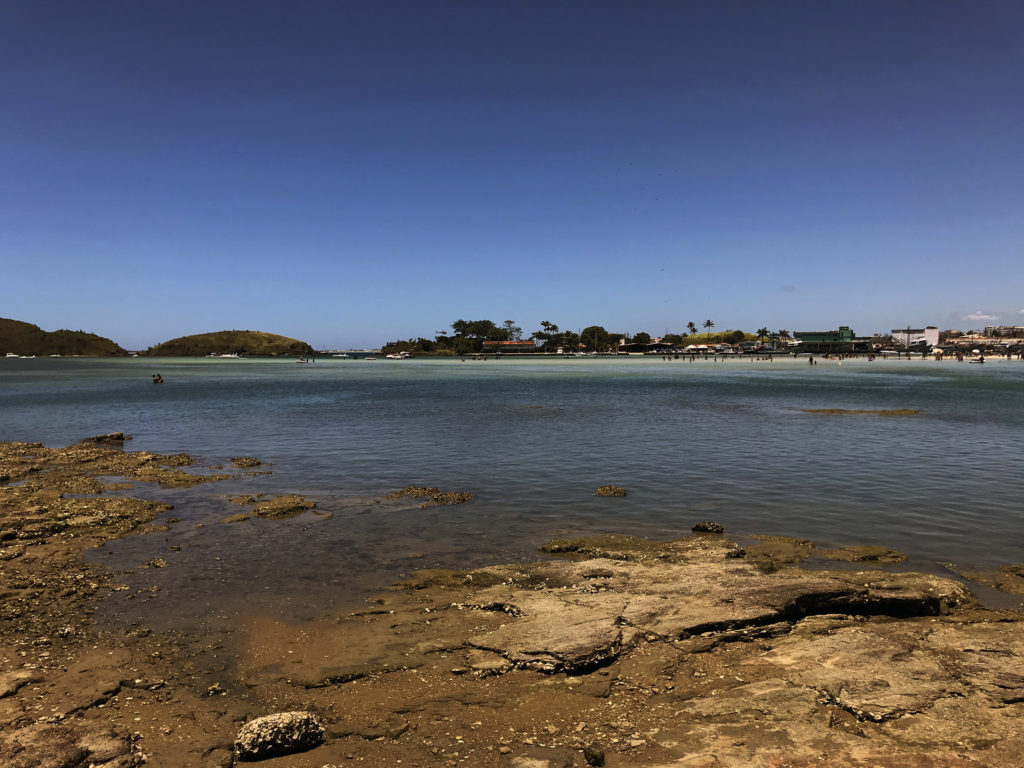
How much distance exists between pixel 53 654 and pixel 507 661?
687cm

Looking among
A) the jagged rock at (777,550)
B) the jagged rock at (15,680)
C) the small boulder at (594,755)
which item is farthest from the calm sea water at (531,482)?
the small boulder at (594,755)

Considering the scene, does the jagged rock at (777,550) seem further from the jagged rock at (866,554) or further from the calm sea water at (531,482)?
the calm sea water at (531,482)

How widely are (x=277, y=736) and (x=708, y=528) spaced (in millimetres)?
11522

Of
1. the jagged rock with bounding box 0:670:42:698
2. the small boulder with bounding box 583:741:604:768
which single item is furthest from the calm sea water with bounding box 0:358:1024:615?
the small boulder with bounding box 583:741:604:768

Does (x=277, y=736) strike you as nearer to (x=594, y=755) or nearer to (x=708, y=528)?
(x=594, y=755)

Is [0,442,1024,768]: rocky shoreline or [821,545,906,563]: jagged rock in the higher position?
[0,442,1024,768]: rocky shoreline

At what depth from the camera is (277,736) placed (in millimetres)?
6133

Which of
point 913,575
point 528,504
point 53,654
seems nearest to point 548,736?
point 53,654

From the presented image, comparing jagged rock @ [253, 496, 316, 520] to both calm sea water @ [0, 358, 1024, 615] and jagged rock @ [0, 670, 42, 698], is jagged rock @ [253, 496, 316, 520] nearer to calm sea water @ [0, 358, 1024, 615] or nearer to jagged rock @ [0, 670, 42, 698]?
calm sea water @ [0, 358, 1024, 615]

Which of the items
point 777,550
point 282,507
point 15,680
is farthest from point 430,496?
point 15,680

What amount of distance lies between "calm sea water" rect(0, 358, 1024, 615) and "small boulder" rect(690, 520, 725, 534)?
0.41 metres

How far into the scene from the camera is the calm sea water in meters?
12.9

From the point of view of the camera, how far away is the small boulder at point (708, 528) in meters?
14.5

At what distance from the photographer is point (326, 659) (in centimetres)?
822
